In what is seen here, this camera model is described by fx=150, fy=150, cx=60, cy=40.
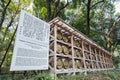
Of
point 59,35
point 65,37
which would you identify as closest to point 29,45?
point 59,35

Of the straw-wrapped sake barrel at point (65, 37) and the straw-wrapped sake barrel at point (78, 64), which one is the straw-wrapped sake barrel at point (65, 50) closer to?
the straw-wrapped sake barrel at point (65, 37)

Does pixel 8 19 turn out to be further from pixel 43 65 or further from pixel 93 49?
pixel 43 65

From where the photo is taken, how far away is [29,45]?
3221mm

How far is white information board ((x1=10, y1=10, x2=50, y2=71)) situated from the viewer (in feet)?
9.68

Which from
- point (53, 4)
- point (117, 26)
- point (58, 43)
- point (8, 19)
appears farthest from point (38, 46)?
point (117, 26)

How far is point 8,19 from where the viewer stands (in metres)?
15.7

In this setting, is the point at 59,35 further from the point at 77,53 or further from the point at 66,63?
the point at 77,53

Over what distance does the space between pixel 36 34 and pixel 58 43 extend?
2.58 m

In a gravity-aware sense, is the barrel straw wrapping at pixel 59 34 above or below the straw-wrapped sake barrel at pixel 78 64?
above

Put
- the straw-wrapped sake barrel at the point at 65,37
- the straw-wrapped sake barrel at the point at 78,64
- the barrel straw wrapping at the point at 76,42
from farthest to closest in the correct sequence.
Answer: the barrel straw wrapping at the point at 76,42 → the straw-wrapped sake barrel at the point at 78,64 → the straw-wrapped sake barrel at the point at 65,37

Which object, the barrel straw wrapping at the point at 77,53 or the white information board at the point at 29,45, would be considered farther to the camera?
the barrel straw wrapping at the point at 77,53

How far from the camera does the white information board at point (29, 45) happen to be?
116 inches

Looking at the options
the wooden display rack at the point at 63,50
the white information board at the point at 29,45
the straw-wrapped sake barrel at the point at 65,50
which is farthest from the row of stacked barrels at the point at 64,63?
the white information board at the point at 29,45

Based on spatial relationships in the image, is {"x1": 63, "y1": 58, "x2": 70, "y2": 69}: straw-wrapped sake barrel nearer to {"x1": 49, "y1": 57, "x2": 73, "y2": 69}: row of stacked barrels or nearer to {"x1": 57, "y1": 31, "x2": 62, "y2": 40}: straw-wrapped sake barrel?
{"x1": 49, "y1": 57, "x2": 73, "y2": 69}: row of stacked barrels
